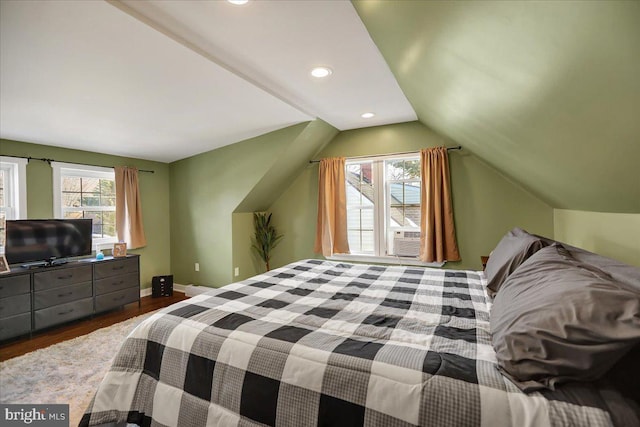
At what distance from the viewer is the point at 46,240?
328cm

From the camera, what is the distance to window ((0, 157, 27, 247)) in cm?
325

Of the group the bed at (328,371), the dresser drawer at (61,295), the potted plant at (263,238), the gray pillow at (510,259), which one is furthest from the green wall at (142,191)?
the gray pillow at (510,259)

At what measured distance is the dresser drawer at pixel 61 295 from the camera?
3043mm

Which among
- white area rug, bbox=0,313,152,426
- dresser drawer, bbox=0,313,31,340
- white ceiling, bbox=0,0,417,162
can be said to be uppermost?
white ceiling, bbox=0,0,417,162

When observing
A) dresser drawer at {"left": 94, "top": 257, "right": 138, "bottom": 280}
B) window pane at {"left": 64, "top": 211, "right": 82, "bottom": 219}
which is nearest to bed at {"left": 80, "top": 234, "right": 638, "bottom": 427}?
dresser drawer at {"left": 94, "top": 257, "right": 138, "bottom": 280}

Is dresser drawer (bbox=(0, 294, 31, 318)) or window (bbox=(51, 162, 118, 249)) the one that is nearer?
dresser drawer (bbox=(0, 294, 31, 318))

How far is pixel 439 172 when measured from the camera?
137 inches

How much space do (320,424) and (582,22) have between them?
1470mm

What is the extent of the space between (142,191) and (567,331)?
16.8 feet

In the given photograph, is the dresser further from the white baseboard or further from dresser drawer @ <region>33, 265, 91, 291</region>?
the white baseboard

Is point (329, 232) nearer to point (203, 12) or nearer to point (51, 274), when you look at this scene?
point (203, 12)

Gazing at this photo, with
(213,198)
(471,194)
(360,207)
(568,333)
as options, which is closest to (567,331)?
(568,333)

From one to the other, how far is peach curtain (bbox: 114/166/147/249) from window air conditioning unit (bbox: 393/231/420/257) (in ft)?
12.3

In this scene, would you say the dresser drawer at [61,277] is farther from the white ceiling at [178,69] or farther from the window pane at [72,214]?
the white ceiling at [178,69]
